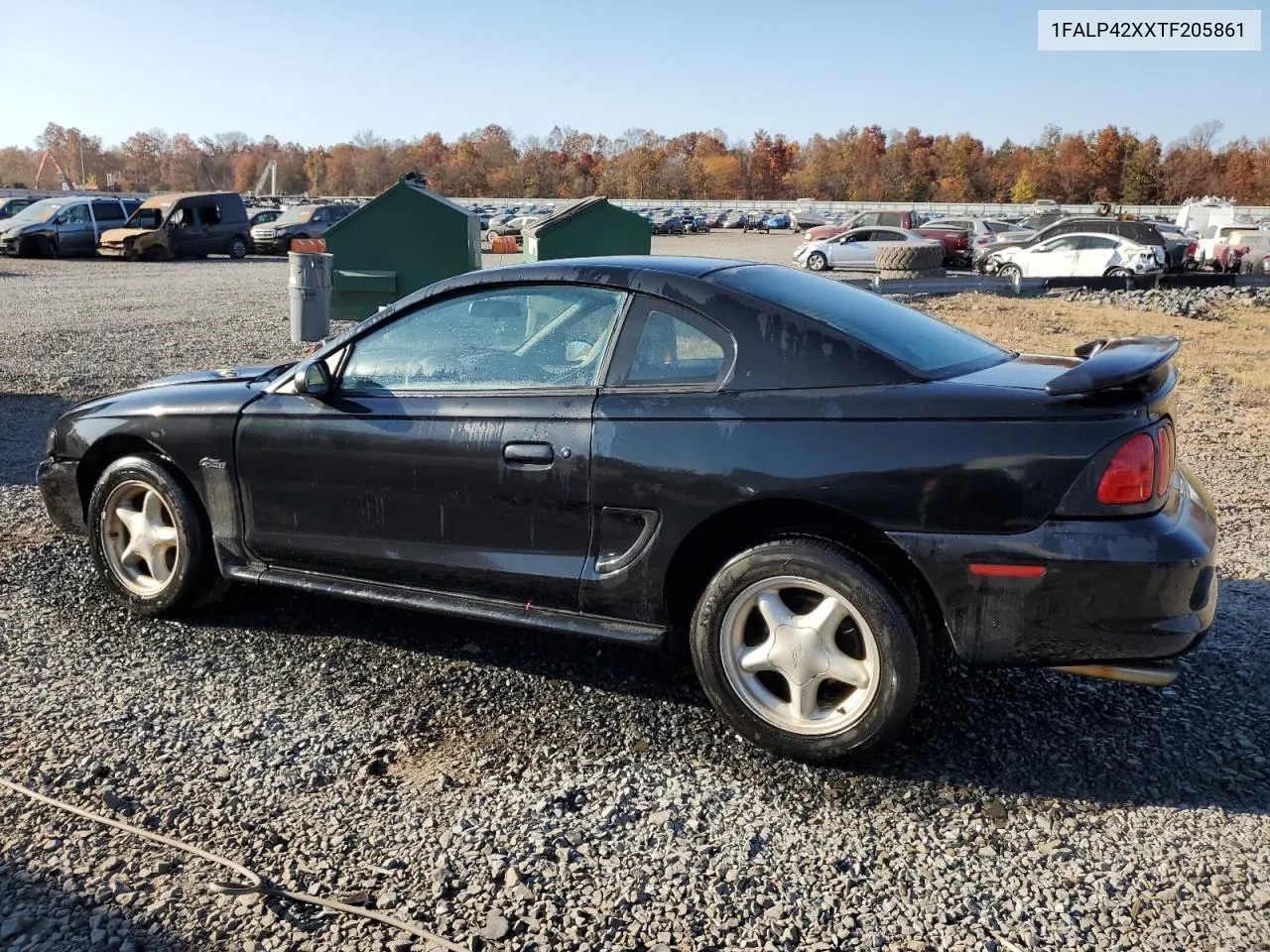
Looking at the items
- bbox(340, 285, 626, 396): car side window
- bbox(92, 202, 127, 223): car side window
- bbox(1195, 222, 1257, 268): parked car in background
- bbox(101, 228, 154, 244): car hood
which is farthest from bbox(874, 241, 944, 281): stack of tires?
bbox(92, 202, 127, 223): car side window

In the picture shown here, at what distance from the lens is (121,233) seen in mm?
27500

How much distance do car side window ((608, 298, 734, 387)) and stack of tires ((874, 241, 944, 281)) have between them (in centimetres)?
1995

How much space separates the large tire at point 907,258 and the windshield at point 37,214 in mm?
21750

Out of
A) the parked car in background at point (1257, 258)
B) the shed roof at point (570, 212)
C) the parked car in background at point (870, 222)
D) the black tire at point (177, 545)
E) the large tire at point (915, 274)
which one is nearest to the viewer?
the black tire at point (177, 545)

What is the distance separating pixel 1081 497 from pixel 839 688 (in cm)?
92

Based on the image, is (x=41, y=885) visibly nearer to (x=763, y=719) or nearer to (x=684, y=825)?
(x=684, y=825)

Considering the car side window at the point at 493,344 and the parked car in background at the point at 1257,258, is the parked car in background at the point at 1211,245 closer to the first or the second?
the parked car in background at the point at 1257,258

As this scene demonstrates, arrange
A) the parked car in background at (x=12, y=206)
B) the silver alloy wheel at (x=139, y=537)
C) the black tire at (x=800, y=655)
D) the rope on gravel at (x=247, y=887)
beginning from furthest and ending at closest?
the parked car in background at (x=12, y=206) → the silver alloy wheel at (x=139, y=537) → the black tire at (x=800, y=655) → the rope on gravel at (x=247, y=887)

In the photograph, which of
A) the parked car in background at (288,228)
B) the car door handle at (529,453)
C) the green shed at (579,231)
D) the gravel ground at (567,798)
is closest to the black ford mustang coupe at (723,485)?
the car door handle at (529,453)

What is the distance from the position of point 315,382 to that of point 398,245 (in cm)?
761

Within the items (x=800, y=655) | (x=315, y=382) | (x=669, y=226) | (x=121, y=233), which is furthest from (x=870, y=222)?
(x=800, y=655)

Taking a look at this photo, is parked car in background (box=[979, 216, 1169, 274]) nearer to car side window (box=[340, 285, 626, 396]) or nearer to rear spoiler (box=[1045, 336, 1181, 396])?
rear spoiler (box=[1045, 336, 1181, 396])

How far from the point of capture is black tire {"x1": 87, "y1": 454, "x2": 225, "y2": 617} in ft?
13.6

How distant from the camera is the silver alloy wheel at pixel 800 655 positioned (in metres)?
3.07
